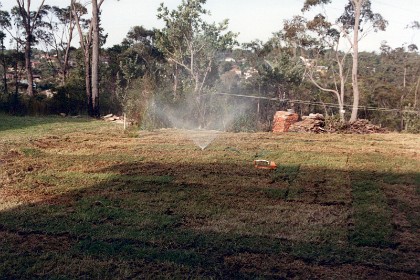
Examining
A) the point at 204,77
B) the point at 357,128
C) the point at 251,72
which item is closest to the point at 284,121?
the point at 357,128

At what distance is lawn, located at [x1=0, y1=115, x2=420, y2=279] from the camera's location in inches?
115

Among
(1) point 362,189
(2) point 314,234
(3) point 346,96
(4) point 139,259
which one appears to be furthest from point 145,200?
(3) point 346,96

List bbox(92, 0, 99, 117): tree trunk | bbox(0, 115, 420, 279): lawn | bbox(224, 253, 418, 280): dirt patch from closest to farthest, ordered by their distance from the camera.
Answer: bbox(224, 253, 418, 280): dirt patch, bbox(0, 115, 420, 279): lawn, bbox(92, 0, 99, 117): tree trunk

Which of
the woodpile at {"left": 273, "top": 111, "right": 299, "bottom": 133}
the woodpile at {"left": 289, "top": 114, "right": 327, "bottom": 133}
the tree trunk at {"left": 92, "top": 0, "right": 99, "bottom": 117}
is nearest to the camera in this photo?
the woodpile at {"left": 289, "top": 114, "right": 327, "bottom": 133}

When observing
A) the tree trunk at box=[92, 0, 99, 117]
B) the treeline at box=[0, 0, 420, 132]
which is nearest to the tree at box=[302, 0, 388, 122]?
the treeline at box=[0, 0, 420, 132]

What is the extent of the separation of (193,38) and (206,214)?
17.8 m

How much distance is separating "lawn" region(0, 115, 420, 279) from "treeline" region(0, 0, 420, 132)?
5583mm

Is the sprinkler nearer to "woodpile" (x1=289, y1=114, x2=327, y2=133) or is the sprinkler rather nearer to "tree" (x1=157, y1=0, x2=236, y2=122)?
"woodpile" (x1=289, y1=114, x2=327, y2=133)

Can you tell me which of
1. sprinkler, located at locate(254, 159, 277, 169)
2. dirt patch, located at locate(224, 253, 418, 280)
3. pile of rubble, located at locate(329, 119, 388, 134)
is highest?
pile of rubble, located at locate(329, 119, 388, 134)

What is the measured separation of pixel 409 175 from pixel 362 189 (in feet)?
4.33

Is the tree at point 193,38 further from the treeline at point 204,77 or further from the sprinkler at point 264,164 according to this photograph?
the sprinkler at point 264,164

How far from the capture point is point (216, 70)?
25.7 m

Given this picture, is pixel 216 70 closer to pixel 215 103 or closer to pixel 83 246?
pixel 215 103

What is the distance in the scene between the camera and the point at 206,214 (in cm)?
409
